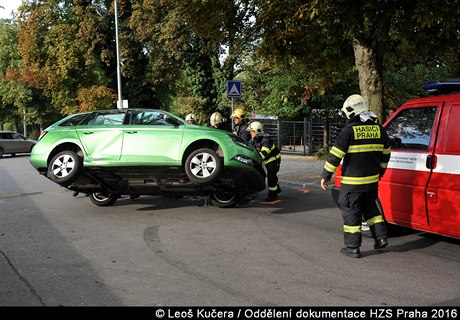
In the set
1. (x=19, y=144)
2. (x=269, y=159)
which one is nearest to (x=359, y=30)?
(x=269, y=159)

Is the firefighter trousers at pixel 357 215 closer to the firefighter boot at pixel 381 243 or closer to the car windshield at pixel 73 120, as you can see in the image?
the firefighter boot at pixel 381 243

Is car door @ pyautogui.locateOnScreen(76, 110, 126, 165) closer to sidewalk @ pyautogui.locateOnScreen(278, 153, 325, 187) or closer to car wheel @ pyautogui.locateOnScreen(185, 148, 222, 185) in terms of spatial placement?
car wheel @ pyautogui.locateOnScreen(185, 148, 222, 185)

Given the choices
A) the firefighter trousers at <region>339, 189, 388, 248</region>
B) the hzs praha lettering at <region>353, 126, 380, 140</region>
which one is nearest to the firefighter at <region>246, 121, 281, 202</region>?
the firefighter trousers at <region>339, 189, 388, 248</region>

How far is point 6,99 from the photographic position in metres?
44.0

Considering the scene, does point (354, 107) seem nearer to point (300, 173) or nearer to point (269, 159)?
point (269, 159)

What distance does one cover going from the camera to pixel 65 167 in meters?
7.83

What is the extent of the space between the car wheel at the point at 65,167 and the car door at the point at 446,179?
5.43 metres

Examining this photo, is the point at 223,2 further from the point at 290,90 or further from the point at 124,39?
the point at 124,39

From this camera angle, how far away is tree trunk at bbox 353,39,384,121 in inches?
399

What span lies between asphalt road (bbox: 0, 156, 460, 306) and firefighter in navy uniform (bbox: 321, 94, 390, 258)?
46 centimetres

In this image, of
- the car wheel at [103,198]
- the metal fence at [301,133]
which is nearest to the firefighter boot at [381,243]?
the car wheel at [103,198]

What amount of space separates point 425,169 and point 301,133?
1677 cm

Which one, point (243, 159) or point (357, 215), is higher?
Answer: point (243, 159)

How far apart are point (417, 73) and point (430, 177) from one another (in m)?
17.3
